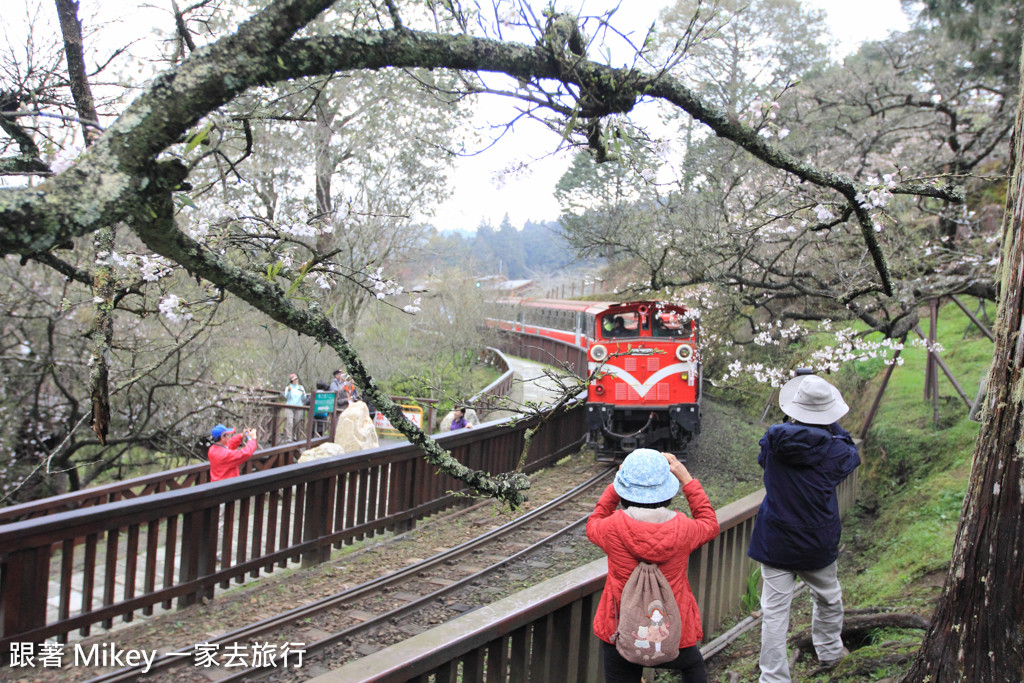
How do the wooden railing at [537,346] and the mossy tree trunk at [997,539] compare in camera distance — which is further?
the wooden railing at [537,346]

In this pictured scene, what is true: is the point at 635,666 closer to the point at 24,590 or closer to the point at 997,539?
the point at 997,539

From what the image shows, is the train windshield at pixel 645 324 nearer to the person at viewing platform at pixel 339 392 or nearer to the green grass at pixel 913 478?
the green grass at pixel 913 478

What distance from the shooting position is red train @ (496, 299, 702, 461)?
1162cm

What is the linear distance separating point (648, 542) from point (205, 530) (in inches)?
178

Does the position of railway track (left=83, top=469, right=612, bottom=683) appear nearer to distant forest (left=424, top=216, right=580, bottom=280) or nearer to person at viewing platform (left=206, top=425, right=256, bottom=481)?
person at viewing platform (left=206, top=425, right=256, bottom=481)

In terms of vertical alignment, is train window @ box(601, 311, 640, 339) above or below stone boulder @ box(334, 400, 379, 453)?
above

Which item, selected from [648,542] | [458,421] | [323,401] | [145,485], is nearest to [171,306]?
[648,542]

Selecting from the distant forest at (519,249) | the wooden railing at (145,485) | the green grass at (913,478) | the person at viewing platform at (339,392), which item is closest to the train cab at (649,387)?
the green grass at (913,478)

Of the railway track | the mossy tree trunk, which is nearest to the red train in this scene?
the railway track

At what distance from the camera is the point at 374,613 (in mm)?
5754

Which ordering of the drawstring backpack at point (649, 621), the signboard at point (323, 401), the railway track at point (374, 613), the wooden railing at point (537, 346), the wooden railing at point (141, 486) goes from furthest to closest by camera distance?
1. the wooden railing at point (537, 346)
2. the signboard at point (323, 401)
3. the wooden railing at point (141, 486)
4. the railway track at point (374, 613)
5. the drawstring backpack at point (649, 621)

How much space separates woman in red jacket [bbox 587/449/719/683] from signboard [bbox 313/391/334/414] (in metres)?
7.71

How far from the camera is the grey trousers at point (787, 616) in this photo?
3496 mm

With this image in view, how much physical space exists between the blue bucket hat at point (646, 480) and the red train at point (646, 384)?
829cm
